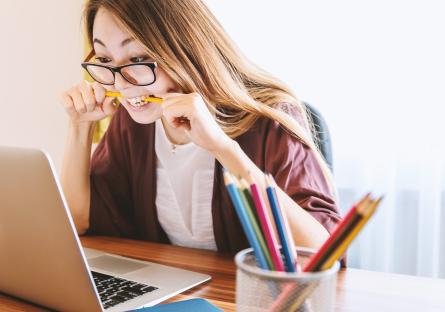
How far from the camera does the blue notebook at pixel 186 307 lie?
646 millimetres

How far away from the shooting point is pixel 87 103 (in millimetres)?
1225

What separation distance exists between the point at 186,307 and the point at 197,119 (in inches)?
12.9

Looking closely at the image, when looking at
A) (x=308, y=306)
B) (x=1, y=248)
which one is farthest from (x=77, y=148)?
(x=308, y=306)

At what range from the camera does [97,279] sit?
78cm

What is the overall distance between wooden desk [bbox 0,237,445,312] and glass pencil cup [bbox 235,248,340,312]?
0.26 m

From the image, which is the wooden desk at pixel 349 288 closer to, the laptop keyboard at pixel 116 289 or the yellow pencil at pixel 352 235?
the laptop keyboard at pixel 116 289

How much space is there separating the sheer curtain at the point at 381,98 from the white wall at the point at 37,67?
1.05 meters

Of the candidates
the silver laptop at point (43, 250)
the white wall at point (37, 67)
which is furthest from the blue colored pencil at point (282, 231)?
the white wall at point (37, 67)

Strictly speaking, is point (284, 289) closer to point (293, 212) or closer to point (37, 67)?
point (293, 212)

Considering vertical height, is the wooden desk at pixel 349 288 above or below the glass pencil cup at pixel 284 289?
below

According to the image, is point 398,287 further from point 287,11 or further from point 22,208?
point 287,11

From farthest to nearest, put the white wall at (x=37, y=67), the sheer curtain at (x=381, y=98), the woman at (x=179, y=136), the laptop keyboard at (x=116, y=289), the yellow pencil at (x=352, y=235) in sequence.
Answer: the white wall at (x=37, y=67)
the sheer curtain at (x=381, y=98)
the woman at (x=179, y=136)
the laptop keyboard at (x=116, y=289)
the yellow pencil at (x=352, y=235)

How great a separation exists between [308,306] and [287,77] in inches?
60.9

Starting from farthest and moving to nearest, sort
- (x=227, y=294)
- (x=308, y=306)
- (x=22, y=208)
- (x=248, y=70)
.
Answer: (x=248, y=70)
(x=227, y=294)
(x=22, y=208)
(x=308, y=306)
